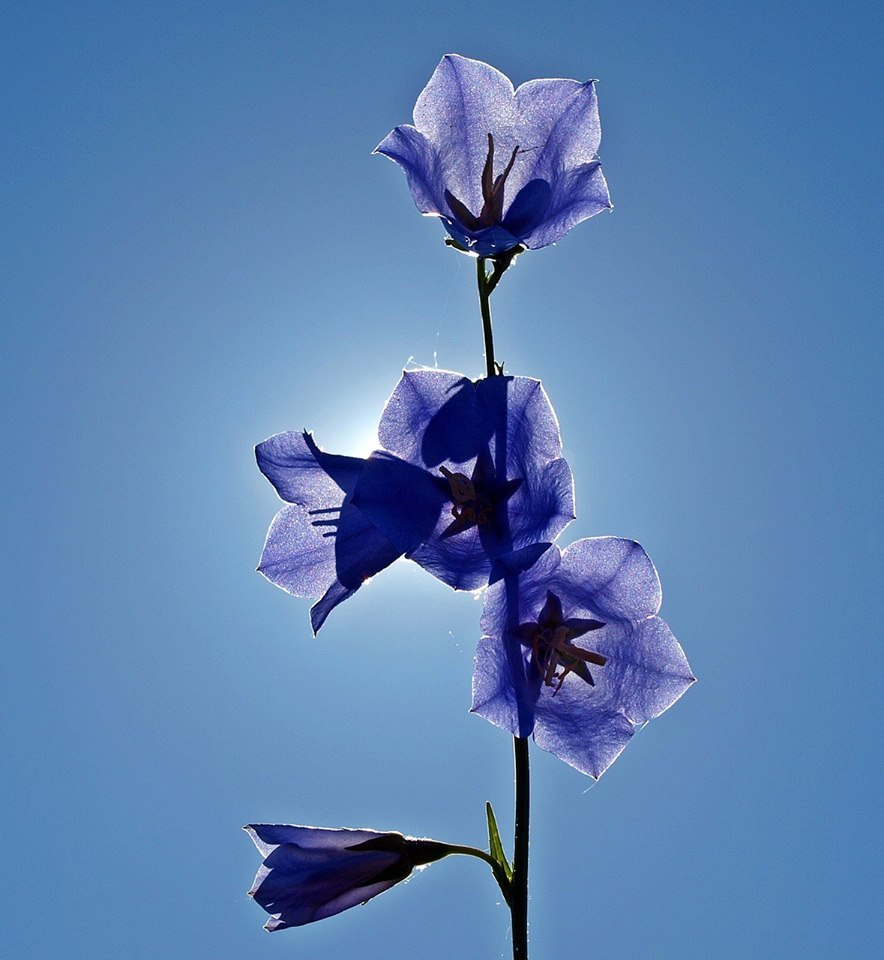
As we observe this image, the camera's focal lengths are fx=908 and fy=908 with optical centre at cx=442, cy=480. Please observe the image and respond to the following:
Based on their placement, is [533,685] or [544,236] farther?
[544,236]

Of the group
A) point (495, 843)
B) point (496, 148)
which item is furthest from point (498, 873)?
point (496, 148)

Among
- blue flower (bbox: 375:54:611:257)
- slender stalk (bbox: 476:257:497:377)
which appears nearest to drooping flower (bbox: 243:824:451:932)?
slender stalk (bbox: 476:257:497:377)

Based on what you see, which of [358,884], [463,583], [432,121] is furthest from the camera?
[432,121]

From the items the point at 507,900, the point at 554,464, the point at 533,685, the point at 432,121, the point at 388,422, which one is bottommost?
the point at 507,900

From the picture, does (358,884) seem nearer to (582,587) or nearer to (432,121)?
(582,587)

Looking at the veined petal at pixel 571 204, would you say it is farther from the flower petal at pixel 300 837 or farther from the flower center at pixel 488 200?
the flower petal at pixel 300 837

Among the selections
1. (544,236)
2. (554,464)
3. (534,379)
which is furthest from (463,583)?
(544,236)

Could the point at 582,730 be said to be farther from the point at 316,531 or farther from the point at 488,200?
the point at 488,200
